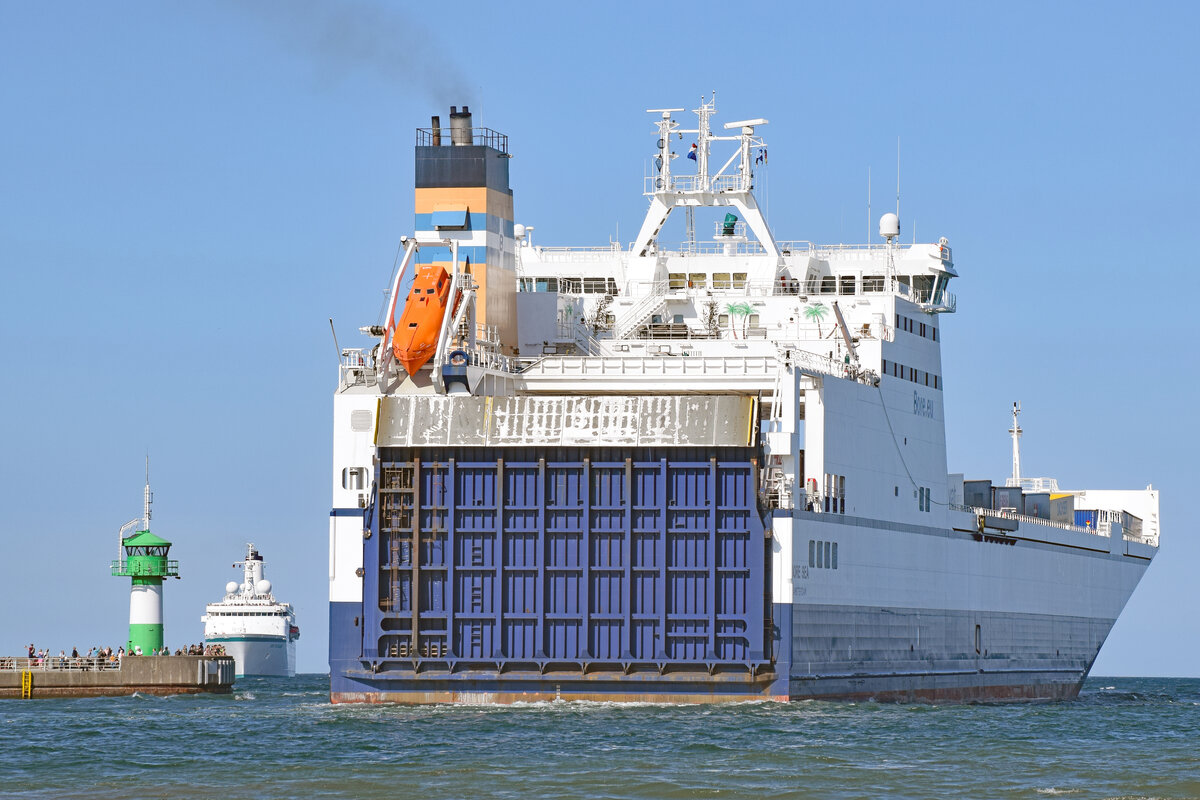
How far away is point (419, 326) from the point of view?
4756 cm

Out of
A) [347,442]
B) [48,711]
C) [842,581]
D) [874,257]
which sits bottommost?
[48,711]

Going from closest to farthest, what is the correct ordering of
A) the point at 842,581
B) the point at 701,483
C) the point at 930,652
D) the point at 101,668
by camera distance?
the point at 701,483, the point at 842,581, the point at 930,652, the point at 101,668

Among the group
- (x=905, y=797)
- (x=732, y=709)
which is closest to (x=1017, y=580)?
(x=732, y=709)

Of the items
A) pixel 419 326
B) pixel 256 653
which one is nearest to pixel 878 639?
pixel 419 326

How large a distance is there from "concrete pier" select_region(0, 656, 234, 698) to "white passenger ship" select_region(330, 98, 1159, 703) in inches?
672

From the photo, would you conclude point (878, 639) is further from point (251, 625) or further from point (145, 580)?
point (251, 625)

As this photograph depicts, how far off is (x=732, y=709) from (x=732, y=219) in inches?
668

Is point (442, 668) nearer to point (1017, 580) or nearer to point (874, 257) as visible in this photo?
point (874, 257)

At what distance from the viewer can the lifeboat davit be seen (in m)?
47.5

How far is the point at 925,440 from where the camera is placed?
57000mm

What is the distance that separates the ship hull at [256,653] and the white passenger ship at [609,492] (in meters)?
55.3

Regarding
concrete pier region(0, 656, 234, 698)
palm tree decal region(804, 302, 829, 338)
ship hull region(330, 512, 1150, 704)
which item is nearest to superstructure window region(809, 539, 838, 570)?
ship hull region(330, 512, 1150, 704)

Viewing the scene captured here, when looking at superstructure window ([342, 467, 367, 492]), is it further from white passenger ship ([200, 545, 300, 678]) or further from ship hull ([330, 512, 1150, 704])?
white passenger ship ([200, 545, 300, 678])

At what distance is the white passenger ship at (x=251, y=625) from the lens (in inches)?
4193
